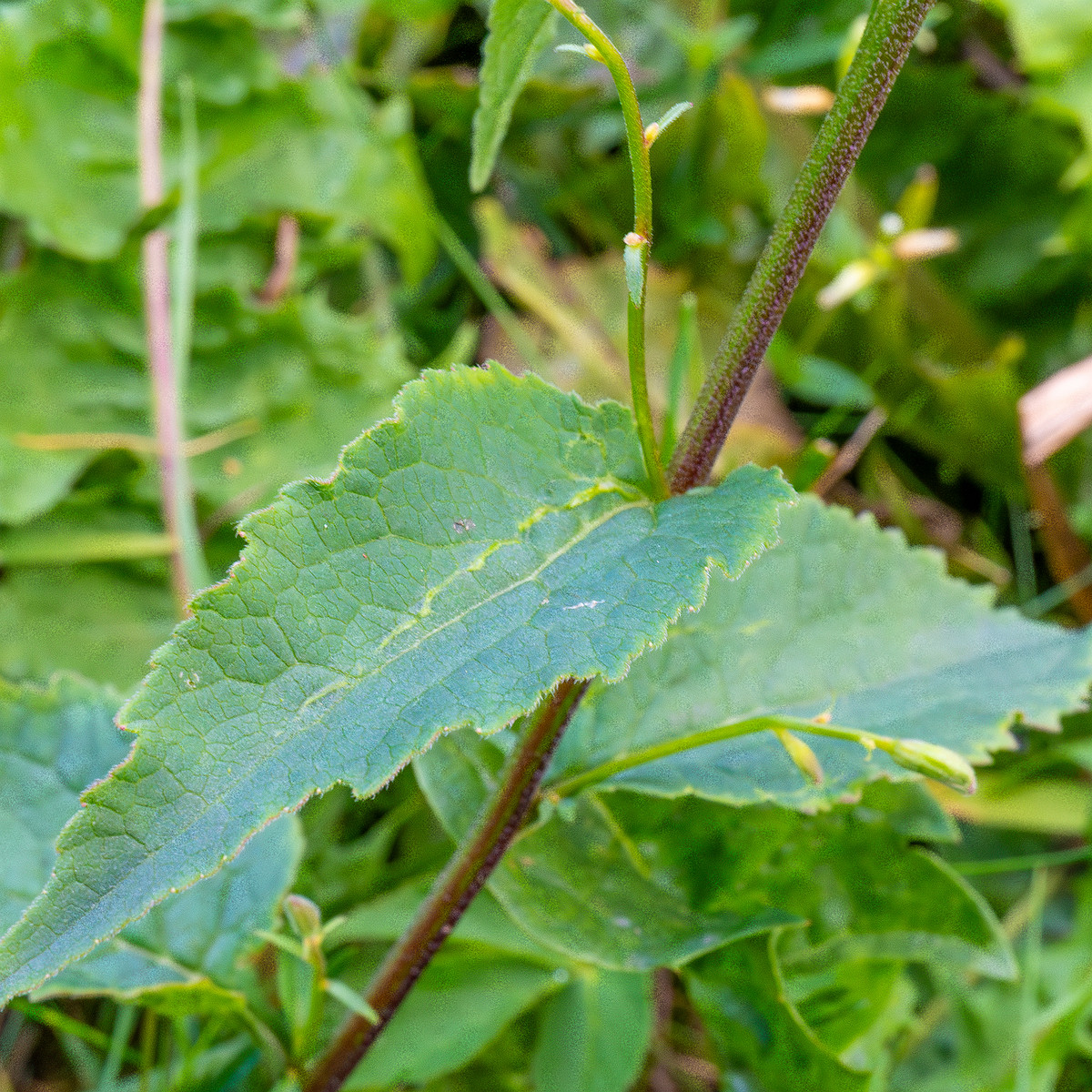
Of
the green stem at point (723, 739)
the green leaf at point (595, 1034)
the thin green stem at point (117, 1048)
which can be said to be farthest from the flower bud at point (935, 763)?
the thin green stem at point (117, 1048)

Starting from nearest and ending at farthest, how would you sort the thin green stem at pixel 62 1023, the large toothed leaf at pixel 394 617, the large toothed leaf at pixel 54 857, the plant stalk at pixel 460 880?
the large toothed leaf at pixel 394 617 → the plant stalk at pixel 460 880 → the large toothed leaf at pixel 54 857 → the thin green stem at pixel 62 1023

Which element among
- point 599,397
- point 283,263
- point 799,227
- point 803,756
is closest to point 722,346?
point 799,227

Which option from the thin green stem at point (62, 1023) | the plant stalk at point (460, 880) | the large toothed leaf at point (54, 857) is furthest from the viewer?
the thin green stem at point (62, 1023)

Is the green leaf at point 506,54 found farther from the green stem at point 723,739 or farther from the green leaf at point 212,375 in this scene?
the green leaf at point 212,375

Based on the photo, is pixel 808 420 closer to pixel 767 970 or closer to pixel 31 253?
pixel 767 970

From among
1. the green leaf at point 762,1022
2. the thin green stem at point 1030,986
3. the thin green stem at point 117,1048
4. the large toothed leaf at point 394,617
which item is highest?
the large toothed leaf at point 394,617

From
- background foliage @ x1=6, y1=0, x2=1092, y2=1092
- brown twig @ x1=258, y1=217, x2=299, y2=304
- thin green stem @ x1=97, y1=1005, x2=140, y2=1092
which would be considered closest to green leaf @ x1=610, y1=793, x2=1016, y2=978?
background foliage @ x1=6, y1=0, x2=1092, y2=1092

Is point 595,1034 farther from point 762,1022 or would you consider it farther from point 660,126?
point 660,126
